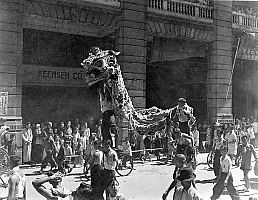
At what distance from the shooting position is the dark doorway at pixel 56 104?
2125 cm

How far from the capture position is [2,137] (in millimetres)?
14742

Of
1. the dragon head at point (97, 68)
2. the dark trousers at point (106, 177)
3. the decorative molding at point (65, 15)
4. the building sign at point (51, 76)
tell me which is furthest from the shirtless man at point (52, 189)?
the building sign at point (51, 76)

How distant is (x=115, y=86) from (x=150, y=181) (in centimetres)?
564

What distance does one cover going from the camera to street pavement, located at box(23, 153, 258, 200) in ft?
37.2

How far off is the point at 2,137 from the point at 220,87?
1413 cm

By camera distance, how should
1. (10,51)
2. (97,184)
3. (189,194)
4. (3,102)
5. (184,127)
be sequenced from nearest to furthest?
(189,194) < (97,184) < (184,127) < (3,102) < (10,51)

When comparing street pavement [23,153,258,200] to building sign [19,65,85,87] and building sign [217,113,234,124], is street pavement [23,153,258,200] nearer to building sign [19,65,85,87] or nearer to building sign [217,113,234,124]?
building sign [19,65,85,87]

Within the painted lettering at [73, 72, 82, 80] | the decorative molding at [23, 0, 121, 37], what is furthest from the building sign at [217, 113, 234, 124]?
the painted lettering at [73, 72, 82, 80]

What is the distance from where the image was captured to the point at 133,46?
19984 millimetres

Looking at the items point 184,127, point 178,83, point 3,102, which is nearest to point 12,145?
point 3,102

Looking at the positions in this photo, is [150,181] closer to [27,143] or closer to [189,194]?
[27,143]

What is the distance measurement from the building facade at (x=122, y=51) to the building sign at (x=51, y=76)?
5cm

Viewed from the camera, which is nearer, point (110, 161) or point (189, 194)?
point (189, 194)

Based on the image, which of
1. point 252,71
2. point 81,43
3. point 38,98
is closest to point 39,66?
point 38,98
